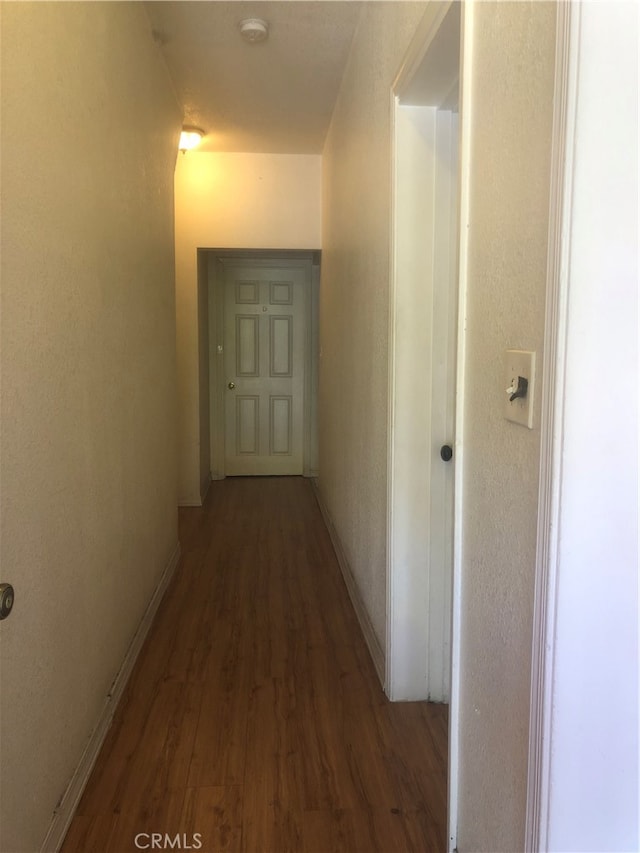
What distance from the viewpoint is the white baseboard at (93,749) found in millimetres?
1488

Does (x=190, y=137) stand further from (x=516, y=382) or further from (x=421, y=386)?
(x=516, y=382)

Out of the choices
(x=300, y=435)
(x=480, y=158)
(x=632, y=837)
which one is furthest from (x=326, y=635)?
(x=300, y=435)

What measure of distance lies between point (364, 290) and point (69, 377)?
1.36m

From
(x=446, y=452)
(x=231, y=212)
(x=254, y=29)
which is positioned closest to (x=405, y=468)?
(x=446, y=452)

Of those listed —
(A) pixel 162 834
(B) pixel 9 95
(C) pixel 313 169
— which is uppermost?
(C) pixel 313 169

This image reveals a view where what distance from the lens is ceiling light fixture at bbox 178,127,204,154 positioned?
12.8ft

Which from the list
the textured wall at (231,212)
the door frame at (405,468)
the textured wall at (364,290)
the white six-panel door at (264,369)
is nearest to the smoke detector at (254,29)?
the textured wall at (364,290)

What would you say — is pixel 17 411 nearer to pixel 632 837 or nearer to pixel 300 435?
pixel 632 837

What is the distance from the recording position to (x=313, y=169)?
4.57m

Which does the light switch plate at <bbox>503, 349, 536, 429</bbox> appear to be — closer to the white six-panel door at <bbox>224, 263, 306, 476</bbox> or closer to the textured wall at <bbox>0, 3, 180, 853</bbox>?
the textured wall at <bbox>0, 3, 180, 853</bbox>

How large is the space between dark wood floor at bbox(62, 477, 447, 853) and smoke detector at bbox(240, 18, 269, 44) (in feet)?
8.32

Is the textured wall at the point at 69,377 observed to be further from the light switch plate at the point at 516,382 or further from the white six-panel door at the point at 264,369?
the white six-panel door at the point at 264,369

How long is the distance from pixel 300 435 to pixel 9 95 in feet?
14.9

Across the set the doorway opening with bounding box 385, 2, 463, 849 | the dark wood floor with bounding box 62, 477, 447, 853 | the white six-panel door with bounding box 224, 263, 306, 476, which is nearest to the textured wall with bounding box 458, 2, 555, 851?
the dark wood floor with bounding box 62, 477, 447, 853
